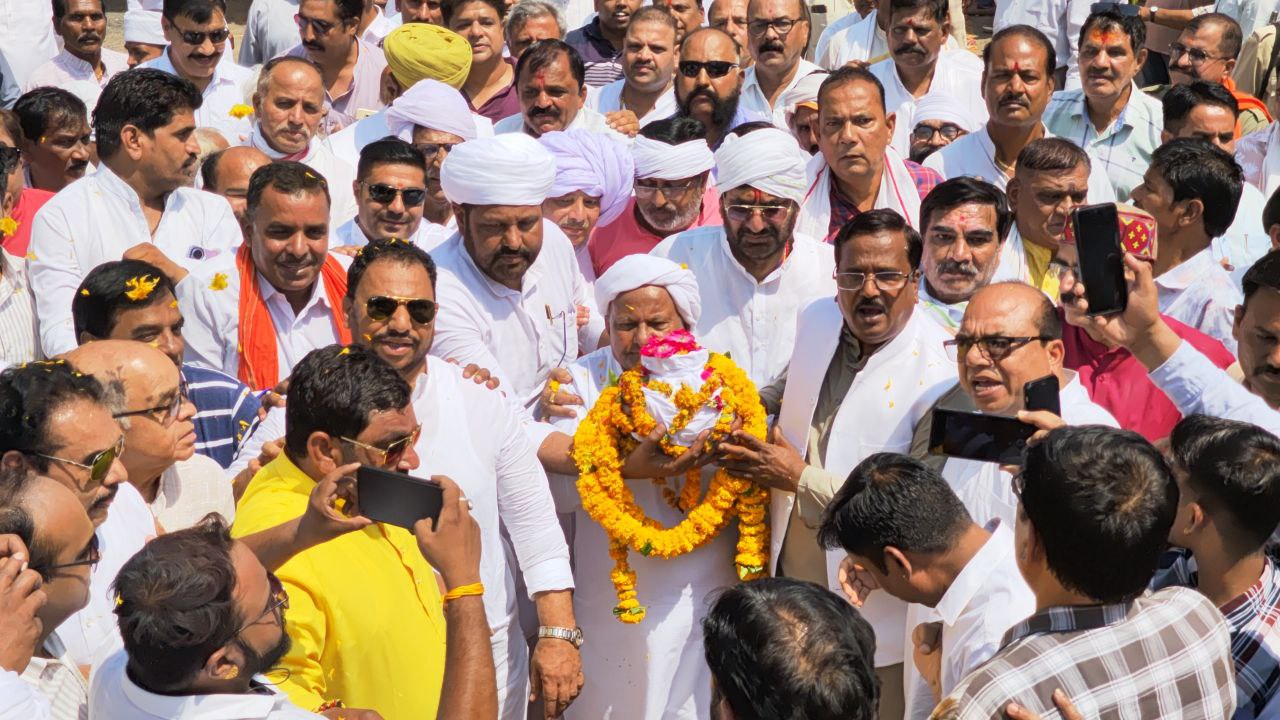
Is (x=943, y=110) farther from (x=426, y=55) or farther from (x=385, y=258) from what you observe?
(x=385, y=258)

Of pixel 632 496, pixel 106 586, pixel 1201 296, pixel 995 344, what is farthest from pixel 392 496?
pixel 1201 296

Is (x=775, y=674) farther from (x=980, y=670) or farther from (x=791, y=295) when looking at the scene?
(x=791, y=295)

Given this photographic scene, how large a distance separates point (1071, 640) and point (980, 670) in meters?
0.18

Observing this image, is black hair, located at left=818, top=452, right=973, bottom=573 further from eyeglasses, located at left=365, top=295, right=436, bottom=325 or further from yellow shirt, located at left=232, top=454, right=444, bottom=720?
eyeglasses, located at left=365, top=295, right=436, bottom=325

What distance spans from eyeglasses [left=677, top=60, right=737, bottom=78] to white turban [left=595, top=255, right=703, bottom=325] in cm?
256

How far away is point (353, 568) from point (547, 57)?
415 centimetres

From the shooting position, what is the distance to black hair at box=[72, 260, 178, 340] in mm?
4605

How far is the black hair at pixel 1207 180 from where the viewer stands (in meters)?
5.57

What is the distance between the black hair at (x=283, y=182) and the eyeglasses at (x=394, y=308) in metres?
0.89

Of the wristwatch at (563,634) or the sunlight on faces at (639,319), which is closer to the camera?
the wristwatch at (563,634)

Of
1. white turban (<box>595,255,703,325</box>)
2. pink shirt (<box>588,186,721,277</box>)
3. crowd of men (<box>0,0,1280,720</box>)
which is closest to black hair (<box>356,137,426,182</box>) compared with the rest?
crowd of men (<box>0,0,1280,720</box>)

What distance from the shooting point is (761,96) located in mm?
7863

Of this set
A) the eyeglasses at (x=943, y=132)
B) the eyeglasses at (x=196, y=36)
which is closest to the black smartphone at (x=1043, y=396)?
the eyeglasses at (x=943, y=132)

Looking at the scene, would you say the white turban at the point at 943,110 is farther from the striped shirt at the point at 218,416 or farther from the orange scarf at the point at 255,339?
the striped shirt at the point at 218,416
